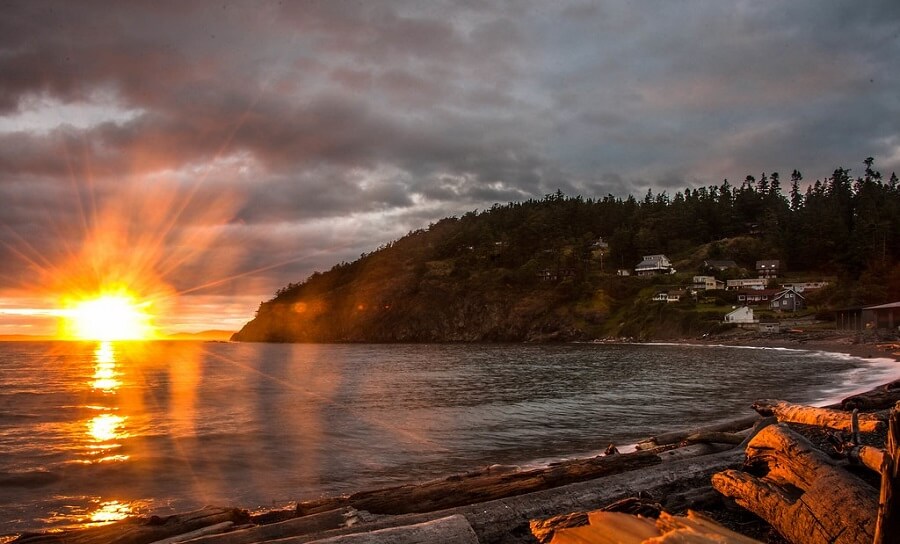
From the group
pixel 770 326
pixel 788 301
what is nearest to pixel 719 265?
pixel 788 301

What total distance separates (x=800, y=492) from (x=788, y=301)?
150004 millimetres

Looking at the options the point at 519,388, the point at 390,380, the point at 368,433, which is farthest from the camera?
the point at 390,380

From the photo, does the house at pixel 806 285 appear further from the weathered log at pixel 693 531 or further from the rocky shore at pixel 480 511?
→ the weathered log at pixel 693 531

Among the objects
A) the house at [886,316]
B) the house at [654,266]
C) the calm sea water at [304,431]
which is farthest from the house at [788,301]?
the calm sea water at [304,431]

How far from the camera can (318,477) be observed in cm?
1512

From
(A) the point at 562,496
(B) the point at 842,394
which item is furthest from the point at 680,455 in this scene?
(B) the point at 842,394

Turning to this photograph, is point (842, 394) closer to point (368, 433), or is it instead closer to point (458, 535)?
point (368, 433)

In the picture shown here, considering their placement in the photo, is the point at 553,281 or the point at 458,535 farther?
the point at 553,281

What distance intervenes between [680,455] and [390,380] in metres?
41.7

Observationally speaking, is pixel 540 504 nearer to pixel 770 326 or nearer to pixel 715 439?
pixel 715 439

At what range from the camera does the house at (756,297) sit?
14412 centimetres

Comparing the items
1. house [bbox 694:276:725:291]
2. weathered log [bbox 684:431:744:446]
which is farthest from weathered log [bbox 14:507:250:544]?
house [bbox 694:276:725:291]

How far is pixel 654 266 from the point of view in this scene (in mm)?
191375

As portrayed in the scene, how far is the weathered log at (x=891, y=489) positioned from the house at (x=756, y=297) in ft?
517
